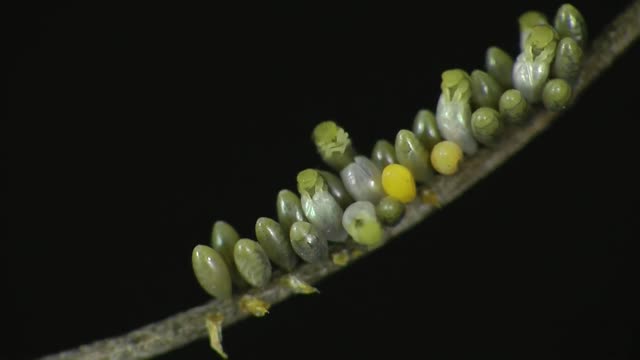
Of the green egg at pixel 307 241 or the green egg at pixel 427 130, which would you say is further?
the green egg at pixel 427 130

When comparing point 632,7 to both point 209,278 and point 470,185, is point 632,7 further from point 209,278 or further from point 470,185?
point 209,278

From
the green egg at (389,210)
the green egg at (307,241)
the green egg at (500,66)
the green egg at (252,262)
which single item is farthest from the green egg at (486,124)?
the green egg at (252,262)

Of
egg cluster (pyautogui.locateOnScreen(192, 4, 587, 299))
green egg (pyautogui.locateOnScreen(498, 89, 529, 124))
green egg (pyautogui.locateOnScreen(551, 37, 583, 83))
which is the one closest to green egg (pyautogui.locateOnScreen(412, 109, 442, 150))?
egg cluster (pyautogui.locateOnScreen(192, 4, 587, 299))

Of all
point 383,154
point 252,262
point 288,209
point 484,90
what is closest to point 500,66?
point 484,90

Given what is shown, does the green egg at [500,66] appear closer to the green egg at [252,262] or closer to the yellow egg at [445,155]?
the yellow egg at [445,155]

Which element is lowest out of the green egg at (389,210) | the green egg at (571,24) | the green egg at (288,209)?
the green egg at (389,210)

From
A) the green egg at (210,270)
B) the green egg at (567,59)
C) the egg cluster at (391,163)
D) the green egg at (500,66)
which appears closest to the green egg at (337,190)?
the egg cluster at (391,163)

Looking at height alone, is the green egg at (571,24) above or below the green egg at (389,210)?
above
